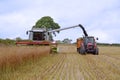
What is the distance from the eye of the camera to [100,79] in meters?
14.3

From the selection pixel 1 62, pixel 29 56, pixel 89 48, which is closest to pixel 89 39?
pixel 89 48

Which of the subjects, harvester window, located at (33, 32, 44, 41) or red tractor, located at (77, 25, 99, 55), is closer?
red tractor, located at (77, 25, 99, 55)

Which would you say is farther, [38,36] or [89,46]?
[38,36]

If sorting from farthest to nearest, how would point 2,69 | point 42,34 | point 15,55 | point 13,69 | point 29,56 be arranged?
point 42,34 → point 29,56 → point 15,55 → point 13,69 → point 2,69

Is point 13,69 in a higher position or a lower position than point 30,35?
lower

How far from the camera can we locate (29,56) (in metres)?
22.8

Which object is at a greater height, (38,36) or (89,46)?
(38,36)

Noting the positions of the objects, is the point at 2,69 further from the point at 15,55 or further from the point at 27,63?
the point at 27,63

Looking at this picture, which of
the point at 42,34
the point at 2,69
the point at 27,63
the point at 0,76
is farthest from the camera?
the point at 42,34

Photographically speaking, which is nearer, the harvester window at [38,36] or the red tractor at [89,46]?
the red tractor at [89,46]

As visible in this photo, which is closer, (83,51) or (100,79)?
(100,79)

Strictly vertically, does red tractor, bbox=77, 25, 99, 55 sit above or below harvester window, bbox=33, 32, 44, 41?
below

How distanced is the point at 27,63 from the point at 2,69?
529cm

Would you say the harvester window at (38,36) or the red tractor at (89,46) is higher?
the harvester window at (38,36)
